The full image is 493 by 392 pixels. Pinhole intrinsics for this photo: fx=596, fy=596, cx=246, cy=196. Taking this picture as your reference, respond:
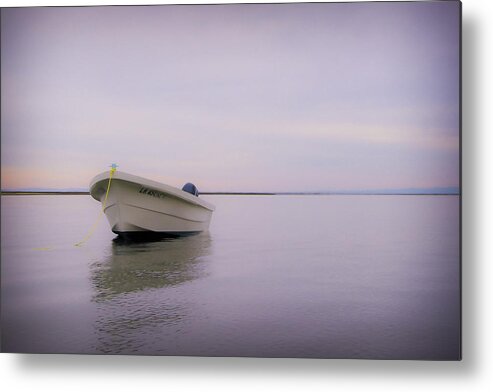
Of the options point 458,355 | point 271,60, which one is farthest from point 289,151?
point 458,355

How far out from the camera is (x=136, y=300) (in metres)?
2.46

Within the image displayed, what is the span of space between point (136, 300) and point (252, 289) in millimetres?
495

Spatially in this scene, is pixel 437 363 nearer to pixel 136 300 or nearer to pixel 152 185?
pixel 136 300

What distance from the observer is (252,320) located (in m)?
2.45

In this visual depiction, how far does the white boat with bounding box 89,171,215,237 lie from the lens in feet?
8.46

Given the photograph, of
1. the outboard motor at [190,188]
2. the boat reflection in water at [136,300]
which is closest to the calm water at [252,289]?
the boat reflection in water at [136,300]

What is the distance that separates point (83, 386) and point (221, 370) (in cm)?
57

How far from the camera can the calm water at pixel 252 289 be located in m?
2.36

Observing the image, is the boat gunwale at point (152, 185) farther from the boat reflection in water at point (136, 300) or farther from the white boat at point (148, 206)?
the boat reflection in water at point (136, 300)

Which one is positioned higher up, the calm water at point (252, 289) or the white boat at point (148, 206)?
the white boat at point (148, 206)

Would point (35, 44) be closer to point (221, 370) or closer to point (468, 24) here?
point (221, 370)

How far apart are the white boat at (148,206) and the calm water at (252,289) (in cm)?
9

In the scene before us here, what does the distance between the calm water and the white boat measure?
9cm

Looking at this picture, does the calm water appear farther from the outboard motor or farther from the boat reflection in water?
the outboard motor
